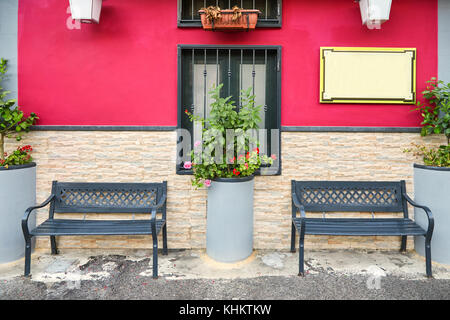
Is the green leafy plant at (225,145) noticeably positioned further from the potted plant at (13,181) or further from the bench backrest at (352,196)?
the potted plant at (13,181)

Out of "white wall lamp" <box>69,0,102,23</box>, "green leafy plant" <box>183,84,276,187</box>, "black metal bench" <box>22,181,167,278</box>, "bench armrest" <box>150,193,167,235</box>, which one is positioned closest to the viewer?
"bench armrest" <box>150,193,167,235</box>

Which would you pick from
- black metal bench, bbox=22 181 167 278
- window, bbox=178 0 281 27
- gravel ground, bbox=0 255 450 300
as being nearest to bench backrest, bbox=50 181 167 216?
black metal bench, bbox=22 181 167 278

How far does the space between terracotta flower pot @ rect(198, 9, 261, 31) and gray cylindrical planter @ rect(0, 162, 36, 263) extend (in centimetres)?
287

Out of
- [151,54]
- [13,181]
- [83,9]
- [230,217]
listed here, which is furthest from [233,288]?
[83,9]

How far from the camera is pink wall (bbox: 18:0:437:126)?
3.63m

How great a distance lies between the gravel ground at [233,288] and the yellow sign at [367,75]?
2.18 metres

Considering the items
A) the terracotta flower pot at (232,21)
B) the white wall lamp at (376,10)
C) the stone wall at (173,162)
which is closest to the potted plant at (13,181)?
the stone wall at (173,162)

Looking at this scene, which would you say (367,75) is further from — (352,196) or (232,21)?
(232,21)

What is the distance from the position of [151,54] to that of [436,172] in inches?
151

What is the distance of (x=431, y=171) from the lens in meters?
3.39

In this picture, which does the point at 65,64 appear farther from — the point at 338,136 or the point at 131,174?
the point at 338,136

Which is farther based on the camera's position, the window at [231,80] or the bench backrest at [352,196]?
the window at [231,80]

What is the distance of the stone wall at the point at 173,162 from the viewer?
367cm

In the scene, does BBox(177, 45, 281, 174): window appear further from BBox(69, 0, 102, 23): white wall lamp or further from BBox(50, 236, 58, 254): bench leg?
BBox(50, 236, 58, 254): bench leg
